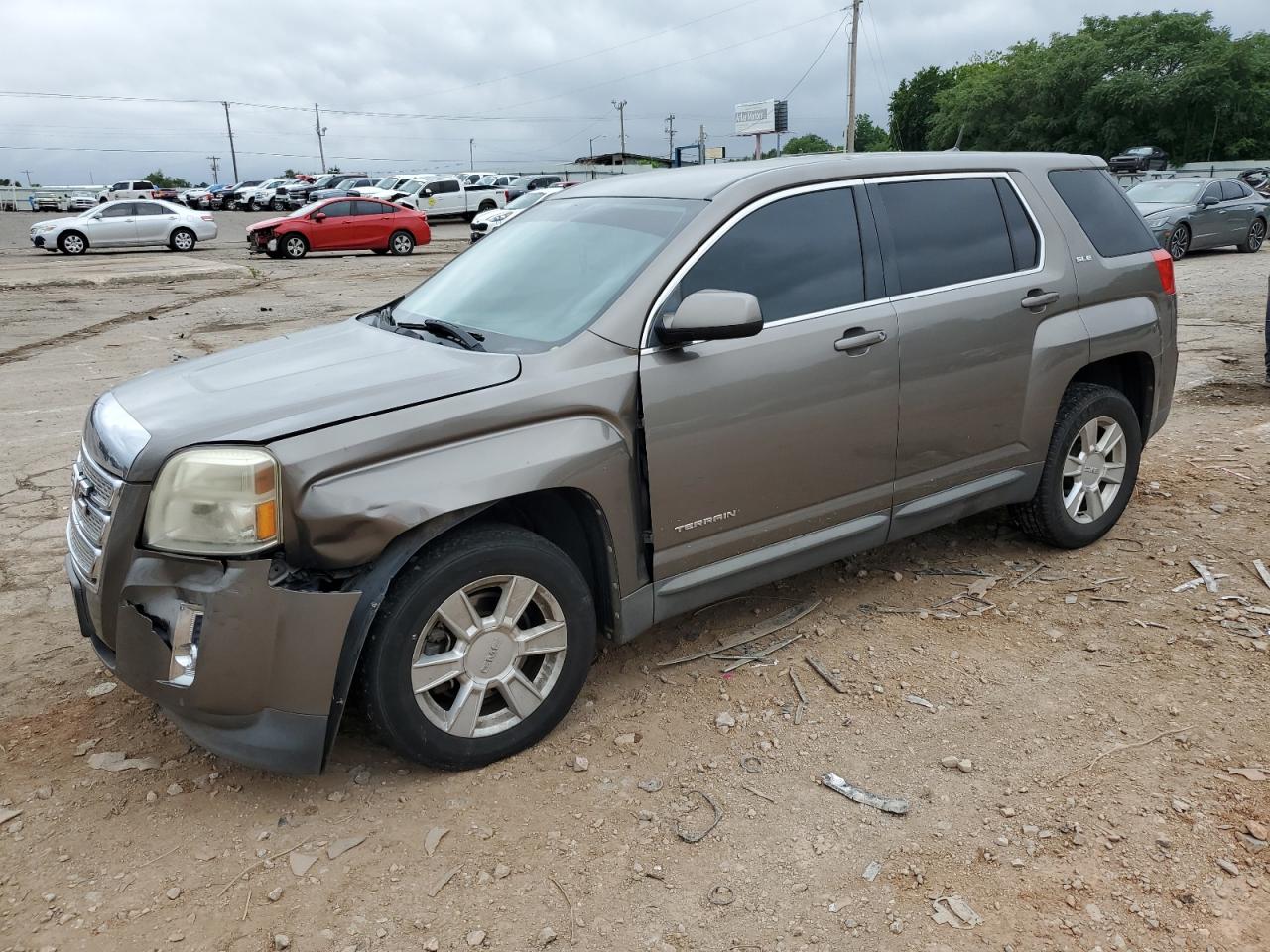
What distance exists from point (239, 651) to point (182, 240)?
2821 cm

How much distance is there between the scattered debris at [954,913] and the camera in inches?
100

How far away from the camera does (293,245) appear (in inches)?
992

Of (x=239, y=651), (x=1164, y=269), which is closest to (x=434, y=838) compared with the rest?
(x=239, y=651)

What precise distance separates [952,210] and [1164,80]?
5583cm

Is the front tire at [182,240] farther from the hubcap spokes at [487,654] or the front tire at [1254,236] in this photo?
the hubcap spokes at [487,654]

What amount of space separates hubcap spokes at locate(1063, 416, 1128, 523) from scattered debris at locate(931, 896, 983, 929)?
8.46 ft

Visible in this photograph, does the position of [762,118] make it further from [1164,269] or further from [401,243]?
[1164,269]

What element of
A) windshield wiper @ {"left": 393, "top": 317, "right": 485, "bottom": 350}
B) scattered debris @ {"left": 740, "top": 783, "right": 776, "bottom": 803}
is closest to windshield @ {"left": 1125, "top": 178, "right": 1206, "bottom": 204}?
windshield wiper @ {"left": 393, "top": 317, "right": 485, "bottom": 350}

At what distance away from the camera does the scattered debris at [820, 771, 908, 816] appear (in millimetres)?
3004

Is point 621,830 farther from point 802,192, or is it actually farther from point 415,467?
point 802,192

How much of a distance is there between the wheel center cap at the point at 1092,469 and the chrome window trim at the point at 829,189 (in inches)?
38.4

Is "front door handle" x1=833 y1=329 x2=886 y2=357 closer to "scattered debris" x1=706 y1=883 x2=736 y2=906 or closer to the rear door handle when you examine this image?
the rear door handle

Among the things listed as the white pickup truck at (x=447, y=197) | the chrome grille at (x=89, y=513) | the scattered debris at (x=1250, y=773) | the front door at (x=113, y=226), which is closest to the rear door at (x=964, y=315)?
the scattered debris at (x=1250, y=773)

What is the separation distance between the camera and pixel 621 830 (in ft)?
9.70
